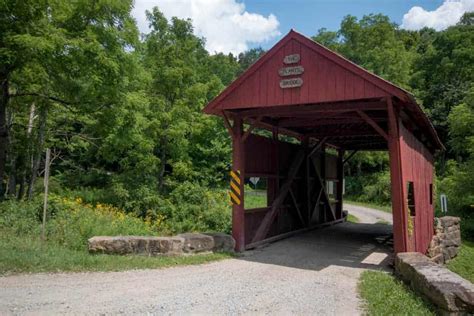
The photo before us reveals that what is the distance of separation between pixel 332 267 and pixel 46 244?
6044mm

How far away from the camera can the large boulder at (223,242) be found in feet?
30.4

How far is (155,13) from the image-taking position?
59.3 ft

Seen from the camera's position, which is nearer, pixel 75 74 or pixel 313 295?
pixel 313 295

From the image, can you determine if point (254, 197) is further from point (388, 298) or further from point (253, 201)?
point (388, 298)

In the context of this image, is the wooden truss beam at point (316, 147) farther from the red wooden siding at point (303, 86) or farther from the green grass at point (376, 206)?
the green grass at point (376, 206)

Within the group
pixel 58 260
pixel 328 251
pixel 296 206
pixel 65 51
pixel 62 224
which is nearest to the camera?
pixel 58 260

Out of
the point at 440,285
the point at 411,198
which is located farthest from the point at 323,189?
the point at 440,285

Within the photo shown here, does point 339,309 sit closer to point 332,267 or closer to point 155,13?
point 332,267

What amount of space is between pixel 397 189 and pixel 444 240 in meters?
6.49

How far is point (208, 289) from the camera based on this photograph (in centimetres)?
621

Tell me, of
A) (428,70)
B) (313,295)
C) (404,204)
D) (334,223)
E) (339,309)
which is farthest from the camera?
(428,70)

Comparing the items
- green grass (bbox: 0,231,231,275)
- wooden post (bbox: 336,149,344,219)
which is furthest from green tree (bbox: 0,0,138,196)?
wooden post (bbox: 336,149,344,219)

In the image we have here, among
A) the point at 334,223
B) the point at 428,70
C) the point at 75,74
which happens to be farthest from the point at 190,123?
the point at 428,70

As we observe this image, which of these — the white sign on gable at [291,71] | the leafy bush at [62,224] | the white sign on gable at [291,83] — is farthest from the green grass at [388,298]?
the leafy bush at [62,224]
